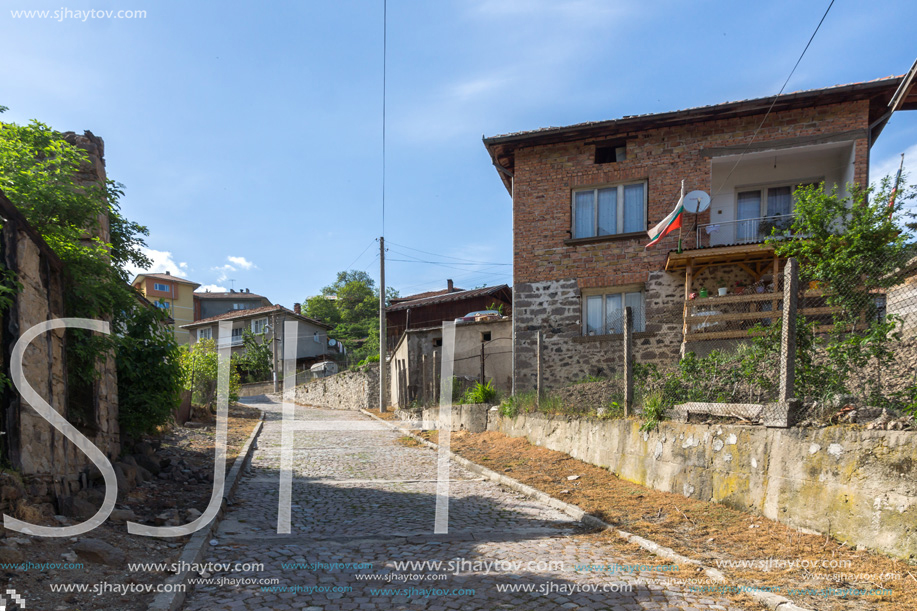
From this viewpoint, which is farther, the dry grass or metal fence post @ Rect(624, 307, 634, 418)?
metal fence post @ Rect(624, 307, 634, 418)

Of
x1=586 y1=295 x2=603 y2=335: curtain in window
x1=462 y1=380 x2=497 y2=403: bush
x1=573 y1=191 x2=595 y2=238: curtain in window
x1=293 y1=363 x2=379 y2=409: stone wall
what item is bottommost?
x1=293 y1=363 x2=379 y2=409: stone wall

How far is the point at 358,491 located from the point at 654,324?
8.60 metres

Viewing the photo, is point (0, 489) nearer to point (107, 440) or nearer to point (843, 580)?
point (107, 440)

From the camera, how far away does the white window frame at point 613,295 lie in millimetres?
13695

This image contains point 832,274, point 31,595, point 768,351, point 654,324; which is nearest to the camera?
point 31,595

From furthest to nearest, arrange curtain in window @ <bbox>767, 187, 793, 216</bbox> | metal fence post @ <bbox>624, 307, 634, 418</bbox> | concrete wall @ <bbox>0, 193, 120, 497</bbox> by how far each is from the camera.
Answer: curtain in window @ <bbox>767, 187, 793, 216</bbox> < metal fence post @ <bbox>624, 307, 634, 418</bbox> < concrete wall @ <bbox>0, 193, 120, 497</bbox>

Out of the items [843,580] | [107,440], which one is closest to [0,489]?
[107,440]

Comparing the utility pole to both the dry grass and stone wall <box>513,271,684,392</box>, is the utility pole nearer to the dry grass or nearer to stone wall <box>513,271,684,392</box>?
stone wall <box>513,271,684,392</box>

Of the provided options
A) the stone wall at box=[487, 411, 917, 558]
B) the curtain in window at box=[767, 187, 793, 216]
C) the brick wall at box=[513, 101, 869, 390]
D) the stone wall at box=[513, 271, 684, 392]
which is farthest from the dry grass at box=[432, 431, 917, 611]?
the curtain in window at box=[767, 187, 793, 216]

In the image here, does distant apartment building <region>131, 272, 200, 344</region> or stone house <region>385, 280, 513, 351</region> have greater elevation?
distant apartment building <region>131, 272, 200, 344</region>

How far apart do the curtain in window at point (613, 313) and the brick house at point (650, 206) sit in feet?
0.09

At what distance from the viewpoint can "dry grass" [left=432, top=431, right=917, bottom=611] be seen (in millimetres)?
3723

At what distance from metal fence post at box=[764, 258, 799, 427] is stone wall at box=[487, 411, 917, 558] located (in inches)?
5.0

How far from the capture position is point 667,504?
6.21m
